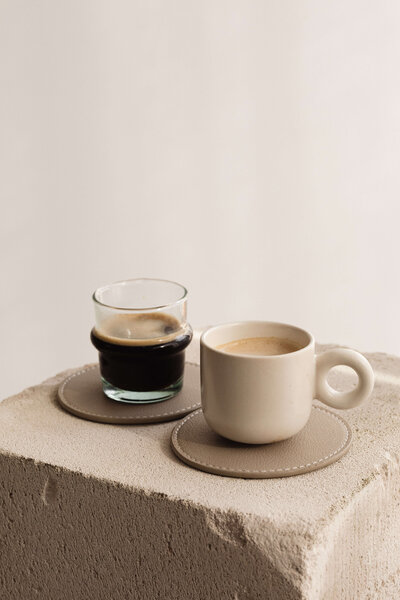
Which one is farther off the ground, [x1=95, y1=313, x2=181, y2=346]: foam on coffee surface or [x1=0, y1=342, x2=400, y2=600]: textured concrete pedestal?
[x1=95, y1=313, x2=181, y2=346]: foam on coffee surface

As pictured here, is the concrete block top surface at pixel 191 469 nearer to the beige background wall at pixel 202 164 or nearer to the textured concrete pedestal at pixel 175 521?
the textured concrete pedestal at pixel 175 521

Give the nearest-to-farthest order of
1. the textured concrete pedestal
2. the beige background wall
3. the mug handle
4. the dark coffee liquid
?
the textured concrete pedestal < the mug handle < the dark coffee liquid < the beige background wall

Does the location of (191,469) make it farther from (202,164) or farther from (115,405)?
(202,164)

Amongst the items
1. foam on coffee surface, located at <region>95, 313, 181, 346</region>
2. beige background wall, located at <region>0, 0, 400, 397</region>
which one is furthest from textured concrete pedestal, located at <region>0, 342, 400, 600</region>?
beige background wall, located at <region>0, 0, 400, 397</region>

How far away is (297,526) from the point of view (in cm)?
79

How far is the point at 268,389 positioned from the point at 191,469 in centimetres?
13

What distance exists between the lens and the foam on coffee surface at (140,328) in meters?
1.02

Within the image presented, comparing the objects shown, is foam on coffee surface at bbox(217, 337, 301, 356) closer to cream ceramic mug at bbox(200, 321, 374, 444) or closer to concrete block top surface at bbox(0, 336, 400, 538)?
cream ceramic mug at bbox(200, 321, 374, 444)

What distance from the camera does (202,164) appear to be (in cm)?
250

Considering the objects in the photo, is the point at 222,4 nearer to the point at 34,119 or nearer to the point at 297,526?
the point at 34,119

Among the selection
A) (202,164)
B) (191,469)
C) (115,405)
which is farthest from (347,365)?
(202,164)

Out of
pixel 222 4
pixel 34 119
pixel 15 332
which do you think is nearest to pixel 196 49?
pixel 222 4

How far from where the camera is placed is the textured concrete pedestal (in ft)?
2.63

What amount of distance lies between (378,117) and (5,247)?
1.31 metres
